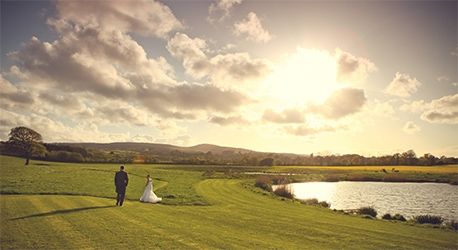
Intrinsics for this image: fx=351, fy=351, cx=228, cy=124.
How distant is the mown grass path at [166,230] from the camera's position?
15.1 meters

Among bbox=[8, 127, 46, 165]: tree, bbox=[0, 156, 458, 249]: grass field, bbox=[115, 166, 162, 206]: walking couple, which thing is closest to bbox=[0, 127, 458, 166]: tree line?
bbox=[8, 127, 46, 165]: tree

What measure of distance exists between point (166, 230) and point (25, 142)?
97.5 m

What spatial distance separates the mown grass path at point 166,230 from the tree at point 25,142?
8369 cm

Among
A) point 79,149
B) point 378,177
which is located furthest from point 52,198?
point 79,149

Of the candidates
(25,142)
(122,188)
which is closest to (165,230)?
(122,188)

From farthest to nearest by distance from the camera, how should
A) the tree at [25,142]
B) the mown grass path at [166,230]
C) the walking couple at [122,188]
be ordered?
the tree at [25,142], the walking couple at [122,188], the mown grass path at [166,230]

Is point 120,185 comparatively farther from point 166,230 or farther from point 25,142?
point 25,142

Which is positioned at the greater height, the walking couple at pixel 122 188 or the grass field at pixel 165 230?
the walking couple at pixel 122 188

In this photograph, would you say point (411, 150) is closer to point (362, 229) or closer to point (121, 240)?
point (362, 229)

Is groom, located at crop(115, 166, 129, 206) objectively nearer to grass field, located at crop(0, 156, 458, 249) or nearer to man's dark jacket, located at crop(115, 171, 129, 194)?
man's dark jacket, located at crop(115, 171, 129, 194)

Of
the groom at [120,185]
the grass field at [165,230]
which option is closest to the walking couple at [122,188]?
the groom at [120,185]

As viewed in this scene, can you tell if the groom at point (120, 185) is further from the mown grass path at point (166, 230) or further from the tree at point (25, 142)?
the tree at point (25, 142)

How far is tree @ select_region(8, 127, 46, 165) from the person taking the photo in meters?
97.6

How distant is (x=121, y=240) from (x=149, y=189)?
49.5ft
